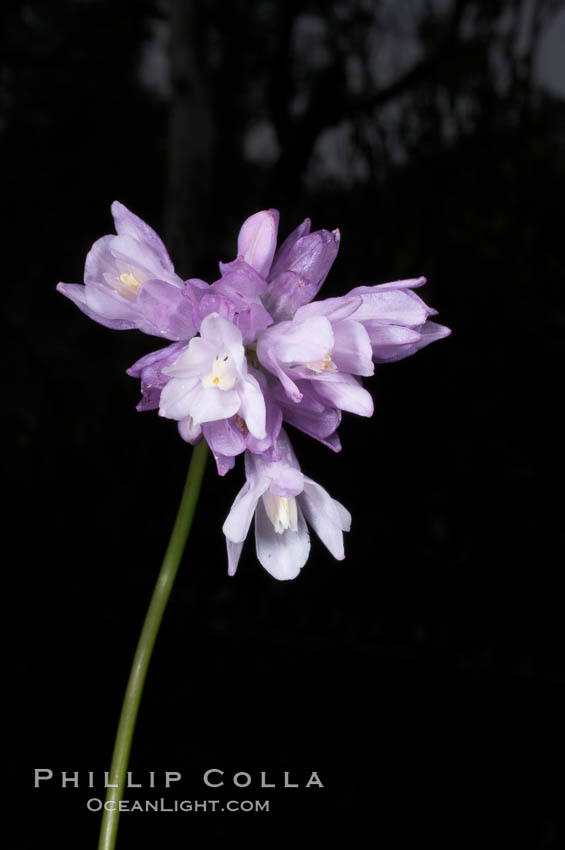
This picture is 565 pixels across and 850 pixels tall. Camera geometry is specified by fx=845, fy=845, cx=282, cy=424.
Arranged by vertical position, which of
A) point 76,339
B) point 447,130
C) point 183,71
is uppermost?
point 76,339

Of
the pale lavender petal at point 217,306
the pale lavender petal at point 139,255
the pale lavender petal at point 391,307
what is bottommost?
the pale lavender petal at point 217,306

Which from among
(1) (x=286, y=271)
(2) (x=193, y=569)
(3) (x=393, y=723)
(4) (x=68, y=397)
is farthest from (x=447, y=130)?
(1) (x=286, y=271)

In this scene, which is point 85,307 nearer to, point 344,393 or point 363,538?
point 344,393

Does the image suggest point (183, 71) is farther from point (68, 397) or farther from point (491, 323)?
point (491, 323)

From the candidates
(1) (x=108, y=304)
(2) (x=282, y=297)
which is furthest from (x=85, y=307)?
(2) (x=282, y=297)

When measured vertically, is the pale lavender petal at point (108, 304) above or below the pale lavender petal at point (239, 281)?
above

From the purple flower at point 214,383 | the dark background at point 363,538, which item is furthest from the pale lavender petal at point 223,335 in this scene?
the dark background at point 363,538

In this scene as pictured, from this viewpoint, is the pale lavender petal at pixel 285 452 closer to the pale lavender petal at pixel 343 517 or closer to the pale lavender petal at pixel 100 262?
the pale lavender petal at pixel 343 517

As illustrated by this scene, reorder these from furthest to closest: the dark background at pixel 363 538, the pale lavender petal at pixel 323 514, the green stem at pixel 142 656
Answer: the dark background at pixel 363 538 → the pale lavender petal at pixel 323 514 → the green stem at pixel 142 656
